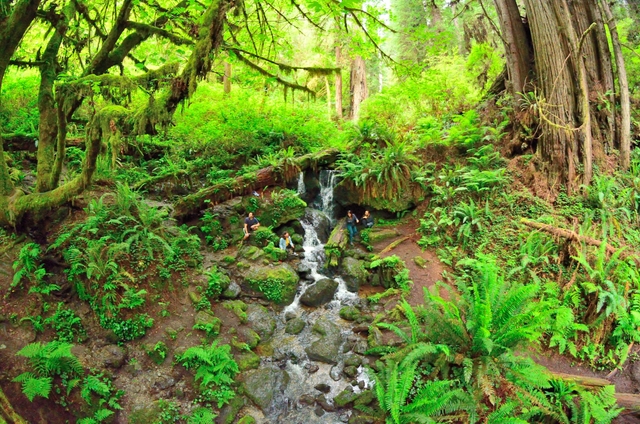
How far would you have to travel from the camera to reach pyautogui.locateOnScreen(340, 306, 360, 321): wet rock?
729 cm

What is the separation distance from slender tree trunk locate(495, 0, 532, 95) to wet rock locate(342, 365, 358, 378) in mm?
8700

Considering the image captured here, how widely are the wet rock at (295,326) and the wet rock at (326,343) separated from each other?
0.84 ft

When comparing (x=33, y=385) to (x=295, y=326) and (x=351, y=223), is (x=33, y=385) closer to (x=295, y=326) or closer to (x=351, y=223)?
(x=295, y=326)

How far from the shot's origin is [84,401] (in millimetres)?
4781

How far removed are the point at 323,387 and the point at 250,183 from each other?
6058 mm

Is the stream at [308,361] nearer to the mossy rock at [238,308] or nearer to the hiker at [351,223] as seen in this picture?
the mossy rock at [238,308]

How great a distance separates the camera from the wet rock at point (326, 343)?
6.36m

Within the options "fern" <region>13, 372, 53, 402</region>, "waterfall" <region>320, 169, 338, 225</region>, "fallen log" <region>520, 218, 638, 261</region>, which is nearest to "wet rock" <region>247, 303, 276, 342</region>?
"fern" <region>13, 372, 53, 402</region>

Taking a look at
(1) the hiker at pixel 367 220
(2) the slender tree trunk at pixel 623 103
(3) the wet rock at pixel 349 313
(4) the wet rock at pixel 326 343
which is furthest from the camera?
(1) the hiker at pixel 367 220

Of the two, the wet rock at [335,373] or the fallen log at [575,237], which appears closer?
the wet rock at [335,373]

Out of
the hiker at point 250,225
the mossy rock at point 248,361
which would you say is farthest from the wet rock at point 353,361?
the hiker at point 250,225

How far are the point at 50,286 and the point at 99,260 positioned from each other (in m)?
0.81

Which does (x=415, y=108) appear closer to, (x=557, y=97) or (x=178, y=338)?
(x=557, y=97)

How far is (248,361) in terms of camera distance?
604cm
